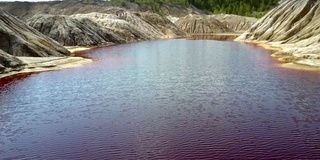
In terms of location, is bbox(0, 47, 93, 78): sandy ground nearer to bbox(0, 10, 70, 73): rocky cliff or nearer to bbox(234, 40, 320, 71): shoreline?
bbox(0, 10, 70, 73): rocky cliff

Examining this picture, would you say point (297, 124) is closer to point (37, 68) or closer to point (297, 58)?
point (297, 58)

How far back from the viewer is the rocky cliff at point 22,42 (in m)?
74.3

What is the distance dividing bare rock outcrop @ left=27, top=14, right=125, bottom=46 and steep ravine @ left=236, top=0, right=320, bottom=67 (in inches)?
1986

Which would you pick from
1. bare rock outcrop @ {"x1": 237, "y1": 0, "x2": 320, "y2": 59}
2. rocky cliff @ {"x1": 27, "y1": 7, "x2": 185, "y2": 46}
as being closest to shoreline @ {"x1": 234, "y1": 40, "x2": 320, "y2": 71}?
bare rock outcrop @ {"x1": 237, "y1": 0, "x2": 320, "y2": 59}

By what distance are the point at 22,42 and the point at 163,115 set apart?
51.3 meters

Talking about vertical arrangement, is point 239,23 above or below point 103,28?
above

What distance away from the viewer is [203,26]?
189 metres

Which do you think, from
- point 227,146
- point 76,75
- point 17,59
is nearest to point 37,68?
point 17,59

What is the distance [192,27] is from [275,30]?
80.0m

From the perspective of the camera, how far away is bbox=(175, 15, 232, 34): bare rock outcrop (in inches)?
7358

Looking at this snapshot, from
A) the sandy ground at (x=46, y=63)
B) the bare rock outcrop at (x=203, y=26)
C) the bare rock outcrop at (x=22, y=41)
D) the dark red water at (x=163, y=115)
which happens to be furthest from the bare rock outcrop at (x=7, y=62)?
the bare rock outcrop at (x=203, y=26)

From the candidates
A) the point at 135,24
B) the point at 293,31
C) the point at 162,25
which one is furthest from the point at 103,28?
the point at 293,31

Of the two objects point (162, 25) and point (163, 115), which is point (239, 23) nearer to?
point (162, 25)

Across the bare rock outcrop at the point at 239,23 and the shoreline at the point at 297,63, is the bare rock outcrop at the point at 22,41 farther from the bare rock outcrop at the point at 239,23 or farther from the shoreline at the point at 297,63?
the bare rock outcrop at the point at 239,23
